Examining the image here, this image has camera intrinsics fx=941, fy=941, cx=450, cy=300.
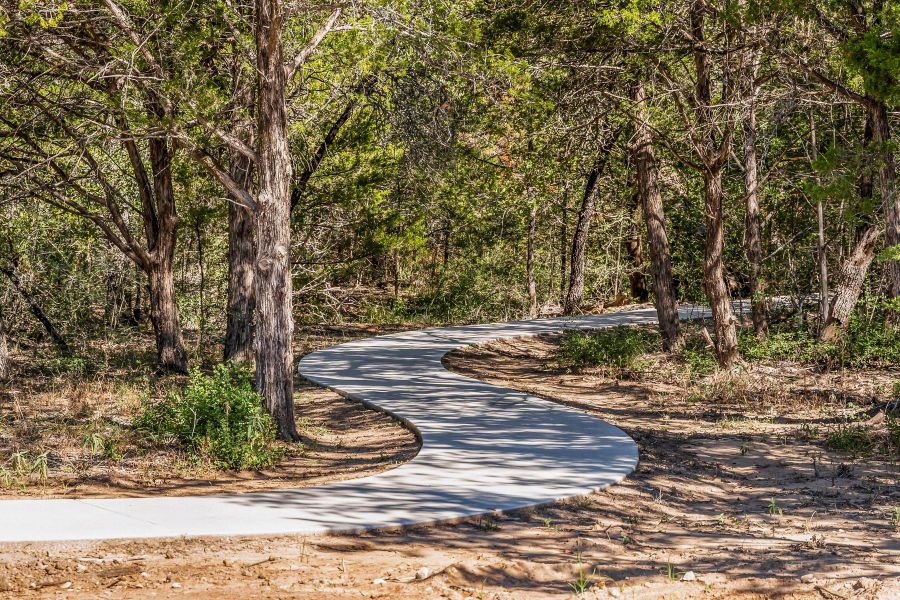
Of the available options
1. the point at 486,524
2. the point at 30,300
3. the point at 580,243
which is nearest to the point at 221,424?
the point at 486,524

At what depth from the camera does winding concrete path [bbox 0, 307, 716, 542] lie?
6.54 meters

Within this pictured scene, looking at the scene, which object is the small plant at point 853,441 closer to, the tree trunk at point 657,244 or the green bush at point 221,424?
the green bush at point 221,424

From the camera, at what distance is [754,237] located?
16.2 meters

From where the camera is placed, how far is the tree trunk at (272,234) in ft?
33.3

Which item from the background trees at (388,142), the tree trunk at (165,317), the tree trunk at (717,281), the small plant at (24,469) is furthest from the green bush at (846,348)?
the small plant at (24,469)

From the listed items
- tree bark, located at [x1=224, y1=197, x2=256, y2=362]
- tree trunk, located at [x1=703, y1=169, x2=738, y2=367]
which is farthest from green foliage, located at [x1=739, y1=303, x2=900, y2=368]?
tree bark, located at [x1=224, y1=197, x2=256, y2=362]

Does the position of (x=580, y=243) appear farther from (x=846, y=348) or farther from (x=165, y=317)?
(x=165, y=317)

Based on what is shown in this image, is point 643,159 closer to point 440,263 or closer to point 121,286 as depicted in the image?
point 121,286

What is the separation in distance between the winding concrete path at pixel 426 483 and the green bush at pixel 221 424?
1.53 metres

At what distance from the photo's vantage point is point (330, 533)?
648 centimetres

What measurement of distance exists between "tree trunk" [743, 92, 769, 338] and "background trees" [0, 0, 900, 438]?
1.7 inches

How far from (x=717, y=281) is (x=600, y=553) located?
9.28 metres

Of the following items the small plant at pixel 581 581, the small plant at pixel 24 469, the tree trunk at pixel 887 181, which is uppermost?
the tree trunk at pixel 887 181

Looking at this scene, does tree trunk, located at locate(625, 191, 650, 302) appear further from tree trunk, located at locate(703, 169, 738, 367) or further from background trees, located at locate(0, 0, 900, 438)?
tree trunk, located at locate(703, 169, 738, 367)
